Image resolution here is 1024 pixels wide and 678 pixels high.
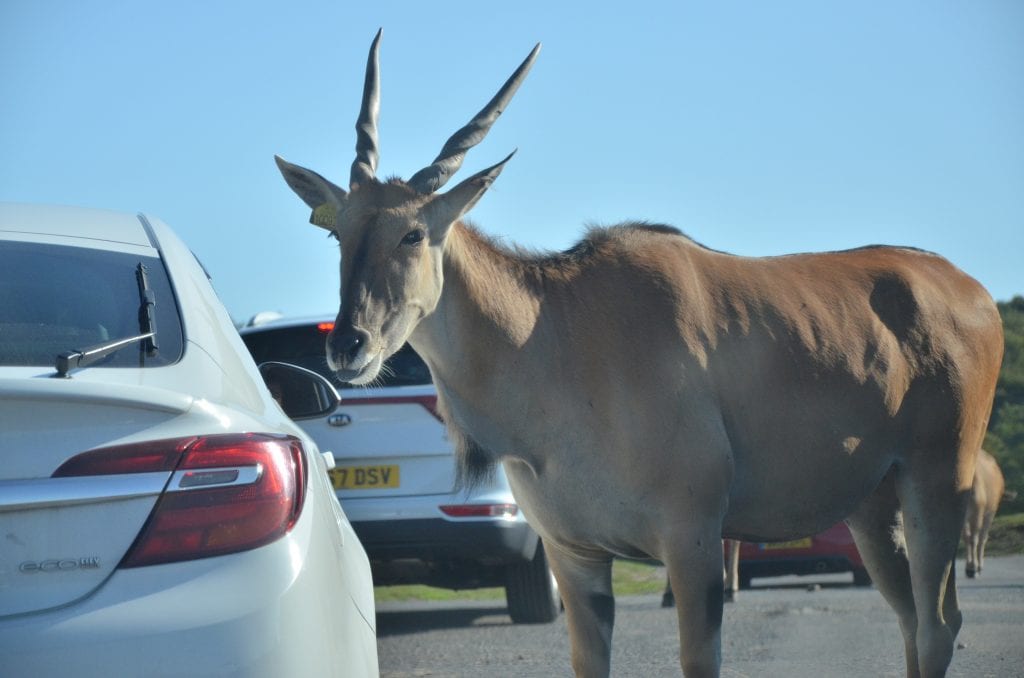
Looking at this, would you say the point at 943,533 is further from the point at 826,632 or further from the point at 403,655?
the point at 403,655

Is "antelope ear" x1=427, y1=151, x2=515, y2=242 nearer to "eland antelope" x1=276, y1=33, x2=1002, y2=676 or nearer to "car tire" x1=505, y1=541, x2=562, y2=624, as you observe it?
"eland antelope" x1=276, y1=33, x2=1002, y2=676

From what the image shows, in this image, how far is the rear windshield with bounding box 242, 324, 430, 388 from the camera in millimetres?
9273

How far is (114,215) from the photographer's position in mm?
4332

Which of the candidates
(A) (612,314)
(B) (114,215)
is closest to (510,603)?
(A) (612,314)

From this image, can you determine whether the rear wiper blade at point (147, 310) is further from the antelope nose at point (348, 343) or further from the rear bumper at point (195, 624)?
the antelope nose at point (348, 343)

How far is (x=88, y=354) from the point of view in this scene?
117 inches

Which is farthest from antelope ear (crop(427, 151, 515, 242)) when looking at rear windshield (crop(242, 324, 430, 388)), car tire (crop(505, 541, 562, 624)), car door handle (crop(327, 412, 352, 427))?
car tire (crop(505, 541, 562, 624))

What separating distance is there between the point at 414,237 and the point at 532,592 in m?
5.29

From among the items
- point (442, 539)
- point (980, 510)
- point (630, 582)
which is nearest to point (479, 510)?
point (442, 539)

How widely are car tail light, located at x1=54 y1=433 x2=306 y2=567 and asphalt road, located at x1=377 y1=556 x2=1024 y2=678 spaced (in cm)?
484

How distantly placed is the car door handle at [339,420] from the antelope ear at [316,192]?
11.6 feet

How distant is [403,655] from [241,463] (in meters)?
6.01

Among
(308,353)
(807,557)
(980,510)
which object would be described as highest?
(308,353)

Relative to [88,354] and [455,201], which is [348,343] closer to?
[455,201]
